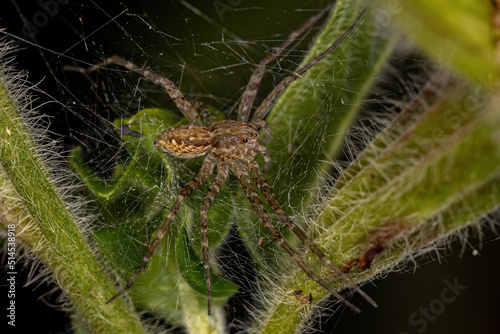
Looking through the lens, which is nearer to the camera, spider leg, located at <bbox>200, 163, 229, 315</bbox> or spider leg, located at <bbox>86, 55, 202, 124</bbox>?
spider leg, located at <bbox>200, 163, 229, 315</bbox>

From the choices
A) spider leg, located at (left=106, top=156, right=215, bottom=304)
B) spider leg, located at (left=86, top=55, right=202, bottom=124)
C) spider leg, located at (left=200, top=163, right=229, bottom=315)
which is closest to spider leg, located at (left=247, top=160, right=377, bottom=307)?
spider leg, located at (left=200, top=163, right=229, bottom=315)

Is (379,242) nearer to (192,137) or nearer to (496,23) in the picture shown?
(496,23)

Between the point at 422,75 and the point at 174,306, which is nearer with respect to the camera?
the point at 422,75

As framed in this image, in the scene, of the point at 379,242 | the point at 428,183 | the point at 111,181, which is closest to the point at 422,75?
the point at 428,183

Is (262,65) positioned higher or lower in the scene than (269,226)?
higher

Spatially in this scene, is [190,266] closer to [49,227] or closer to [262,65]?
[49,227]

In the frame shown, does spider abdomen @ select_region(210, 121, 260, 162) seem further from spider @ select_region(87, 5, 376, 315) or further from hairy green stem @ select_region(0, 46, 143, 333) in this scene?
hairy green stem @ select_region(0, 46, 143, 333)

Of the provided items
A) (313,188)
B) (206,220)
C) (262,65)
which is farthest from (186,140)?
(313,188)
